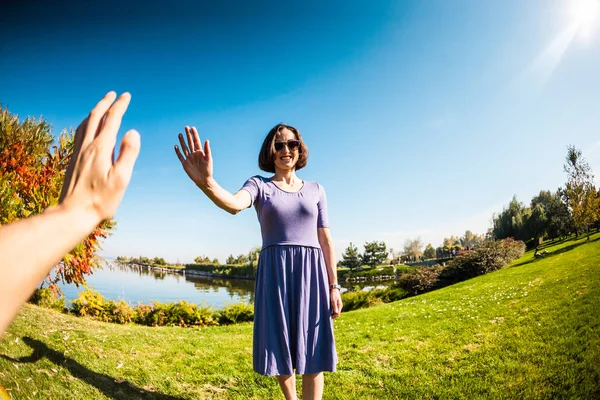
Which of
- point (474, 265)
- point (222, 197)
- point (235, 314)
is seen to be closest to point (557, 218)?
point (474, 265)

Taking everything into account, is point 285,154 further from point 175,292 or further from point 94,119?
point 175,292

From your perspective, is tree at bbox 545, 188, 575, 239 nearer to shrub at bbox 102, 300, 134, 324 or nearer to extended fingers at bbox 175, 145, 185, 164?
shrub at bbox 102, 300, 134, 324

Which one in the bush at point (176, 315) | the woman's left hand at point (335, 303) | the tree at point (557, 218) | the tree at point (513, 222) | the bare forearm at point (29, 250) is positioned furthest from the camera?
the tree at point (513, 222)

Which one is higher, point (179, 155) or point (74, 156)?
point (179, 155)

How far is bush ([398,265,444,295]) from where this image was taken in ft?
54.7

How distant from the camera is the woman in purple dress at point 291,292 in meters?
2.37

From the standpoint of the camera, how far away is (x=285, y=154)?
8.91 ft

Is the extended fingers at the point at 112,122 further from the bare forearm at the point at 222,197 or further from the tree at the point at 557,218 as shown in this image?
the tree at the point at 557,218

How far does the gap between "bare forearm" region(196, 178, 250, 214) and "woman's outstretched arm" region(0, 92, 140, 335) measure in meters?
0.95

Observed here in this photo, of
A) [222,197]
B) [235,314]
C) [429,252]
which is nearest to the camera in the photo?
[222,197]

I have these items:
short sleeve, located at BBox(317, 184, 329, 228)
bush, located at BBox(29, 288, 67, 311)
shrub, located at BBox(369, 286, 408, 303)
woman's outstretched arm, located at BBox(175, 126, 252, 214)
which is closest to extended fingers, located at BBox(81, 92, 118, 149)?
woman's outstretched arm, located at BBox(175, 126, 252, 214)

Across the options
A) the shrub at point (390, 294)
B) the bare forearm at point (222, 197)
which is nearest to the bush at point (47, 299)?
the bare forearm at point (222, 197)

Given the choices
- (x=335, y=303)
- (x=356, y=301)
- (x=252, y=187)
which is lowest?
(x=356, y=301)

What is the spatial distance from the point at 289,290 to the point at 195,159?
1.35 m
